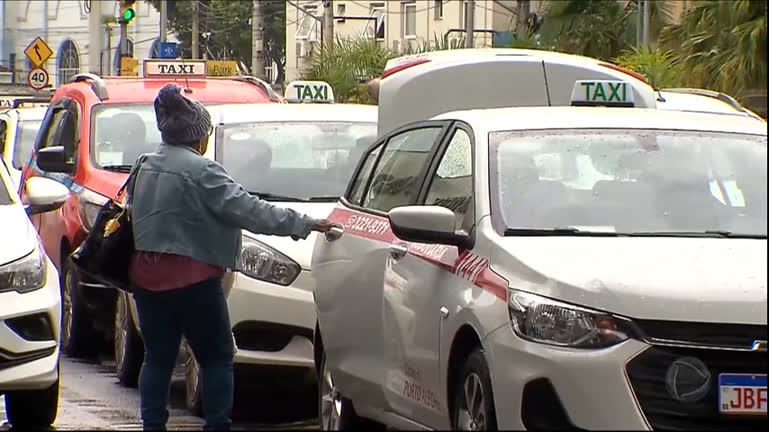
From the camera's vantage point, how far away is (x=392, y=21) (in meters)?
61.7

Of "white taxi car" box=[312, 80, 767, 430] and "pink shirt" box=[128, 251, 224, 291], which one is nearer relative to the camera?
"white taxi car" box=[312, 80, 767, 430]

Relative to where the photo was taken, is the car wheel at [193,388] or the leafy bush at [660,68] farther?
the leafy bush at [660,68]

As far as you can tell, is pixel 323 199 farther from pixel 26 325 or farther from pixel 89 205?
pixel 26 325

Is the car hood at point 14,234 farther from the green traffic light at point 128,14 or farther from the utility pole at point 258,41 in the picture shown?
the utility pole at point 258,41

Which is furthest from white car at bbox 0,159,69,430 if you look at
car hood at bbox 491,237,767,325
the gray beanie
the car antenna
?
the car antenna

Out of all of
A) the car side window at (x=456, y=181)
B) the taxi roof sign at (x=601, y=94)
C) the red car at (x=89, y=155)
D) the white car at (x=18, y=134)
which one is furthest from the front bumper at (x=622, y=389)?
the white car at (x=18, y=134)

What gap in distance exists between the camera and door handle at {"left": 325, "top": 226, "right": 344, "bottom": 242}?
25.9ft

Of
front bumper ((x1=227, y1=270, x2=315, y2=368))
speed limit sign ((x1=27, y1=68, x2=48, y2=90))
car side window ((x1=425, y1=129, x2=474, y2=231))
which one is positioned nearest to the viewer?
car side window ((x1=425, y1=129, x2=474, y2=231))

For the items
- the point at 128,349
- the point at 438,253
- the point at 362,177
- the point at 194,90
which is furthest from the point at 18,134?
the point at 438,253

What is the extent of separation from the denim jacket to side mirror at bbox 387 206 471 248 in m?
0.79

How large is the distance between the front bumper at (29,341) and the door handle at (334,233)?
149 centimetres

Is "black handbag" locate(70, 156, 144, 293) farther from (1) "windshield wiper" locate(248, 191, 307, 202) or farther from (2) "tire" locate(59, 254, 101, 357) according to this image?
(2) "tire" locate(59, 254, 101, 357)

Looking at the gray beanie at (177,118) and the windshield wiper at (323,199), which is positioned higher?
Result: the gray beanie at (177,118)

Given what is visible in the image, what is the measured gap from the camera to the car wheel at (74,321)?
11961 millimetres
